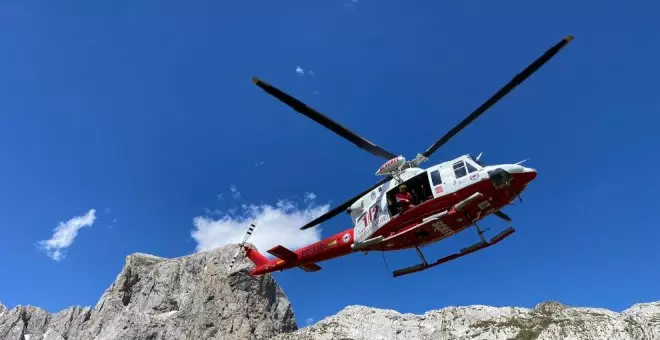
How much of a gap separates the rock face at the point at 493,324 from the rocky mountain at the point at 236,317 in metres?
0.18

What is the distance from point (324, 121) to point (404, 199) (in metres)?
5.32

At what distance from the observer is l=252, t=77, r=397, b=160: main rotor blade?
1898 cm

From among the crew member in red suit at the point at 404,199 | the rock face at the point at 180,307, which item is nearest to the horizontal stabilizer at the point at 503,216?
the crew member in red suit at the point at 404,199

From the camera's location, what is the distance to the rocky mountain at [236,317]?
83.6 m

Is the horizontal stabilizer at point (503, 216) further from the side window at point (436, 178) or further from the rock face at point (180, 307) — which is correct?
the rock face at point (180, 307)

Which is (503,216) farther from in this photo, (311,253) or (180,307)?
(180,307)

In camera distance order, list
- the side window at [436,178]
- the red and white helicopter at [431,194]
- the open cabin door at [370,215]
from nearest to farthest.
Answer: the red and white helicopter at [431,194], the side window at [436,178], the open cabin door at [370,215]

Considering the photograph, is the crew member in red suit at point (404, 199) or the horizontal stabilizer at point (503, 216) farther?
the horizontal stabilizer at point (503, 216)

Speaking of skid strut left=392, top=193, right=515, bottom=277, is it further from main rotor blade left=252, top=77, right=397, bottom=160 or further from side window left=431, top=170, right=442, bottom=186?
main rotor blade left=252, top=77, right=397, bottom=160

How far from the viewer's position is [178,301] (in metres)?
119

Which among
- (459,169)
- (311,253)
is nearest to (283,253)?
(311,253)

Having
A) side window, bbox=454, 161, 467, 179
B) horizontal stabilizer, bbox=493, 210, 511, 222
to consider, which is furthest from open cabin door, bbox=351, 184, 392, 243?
horizontal stabilizer, bbox=493, 210, 511, 222

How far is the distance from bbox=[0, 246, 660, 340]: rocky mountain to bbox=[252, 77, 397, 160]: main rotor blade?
246ft

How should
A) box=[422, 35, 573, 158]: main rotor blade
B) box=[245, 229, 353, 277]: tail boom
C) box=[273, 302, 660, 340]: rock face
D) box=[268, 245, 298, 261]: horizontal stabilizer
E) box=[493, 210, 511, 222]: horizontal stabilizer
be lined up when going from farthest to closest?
1. box=[273, 302, 660, 340]: rock face
2. box=[268, 245, 298, 261]: horizontal stabilizer
3. box=[245, 229, 353, 277]: tail boom
4. box=[493, 210, 511, 222]: horizontal stabilizer
5. box=[422, 35, 573, 158]: main rotor blade
